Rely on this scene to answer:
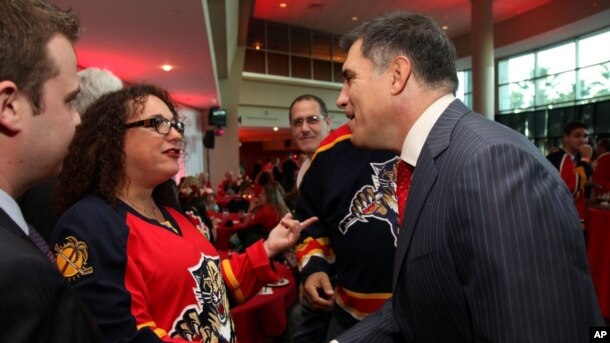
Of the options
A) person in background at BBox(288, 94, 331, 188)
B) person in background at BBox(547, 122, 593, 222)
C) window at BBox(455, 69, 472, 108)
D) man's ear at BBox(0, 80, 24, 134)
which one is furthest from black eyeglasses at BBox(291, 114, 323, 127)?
window at BBox(455, 69, 472, 108)

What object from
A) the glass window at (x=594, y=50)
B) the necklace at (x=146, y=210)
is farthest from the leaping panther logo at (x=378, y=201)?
the glass window at (x=594, y=50)

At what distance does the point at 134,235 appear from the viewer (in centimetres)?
122

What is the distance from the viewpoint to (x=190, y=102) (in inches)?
531

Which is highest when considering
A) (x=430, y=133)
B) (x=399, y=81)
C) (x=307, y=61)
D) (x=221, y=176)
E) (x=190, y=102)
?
(x=307, y=61)

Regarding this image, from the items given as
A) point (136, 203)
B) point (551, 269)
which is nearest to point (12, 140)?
point (136, 203)

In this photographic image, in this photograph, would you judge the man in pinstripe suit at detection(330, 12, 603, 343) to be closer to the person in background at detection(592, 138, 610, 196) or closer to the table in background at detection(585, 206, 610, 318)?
the table in background at detection(585, 206, 610, 318)

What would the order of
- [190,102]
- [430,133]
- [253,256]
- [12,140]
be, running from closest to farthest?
[12,140] < [430,133] < [253,256] < [190,102]

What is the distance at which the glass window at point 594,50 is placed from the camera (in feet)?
39.8

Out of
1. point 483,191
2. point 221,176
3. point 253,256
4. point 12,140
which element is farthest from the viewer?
point 221,176

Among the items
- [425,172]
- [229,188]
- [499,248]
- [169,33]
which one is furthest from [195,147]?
[499,248]

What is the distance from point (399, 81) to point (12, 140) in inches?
35.3

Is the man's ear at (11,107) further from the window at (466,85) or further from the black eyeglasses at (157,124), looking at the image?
the window at (466,85)

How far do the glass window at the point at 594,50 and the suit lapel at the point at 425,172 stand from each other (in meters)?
13.9

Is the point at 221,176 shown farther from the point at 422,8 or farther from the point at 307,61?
the point at 422,8
